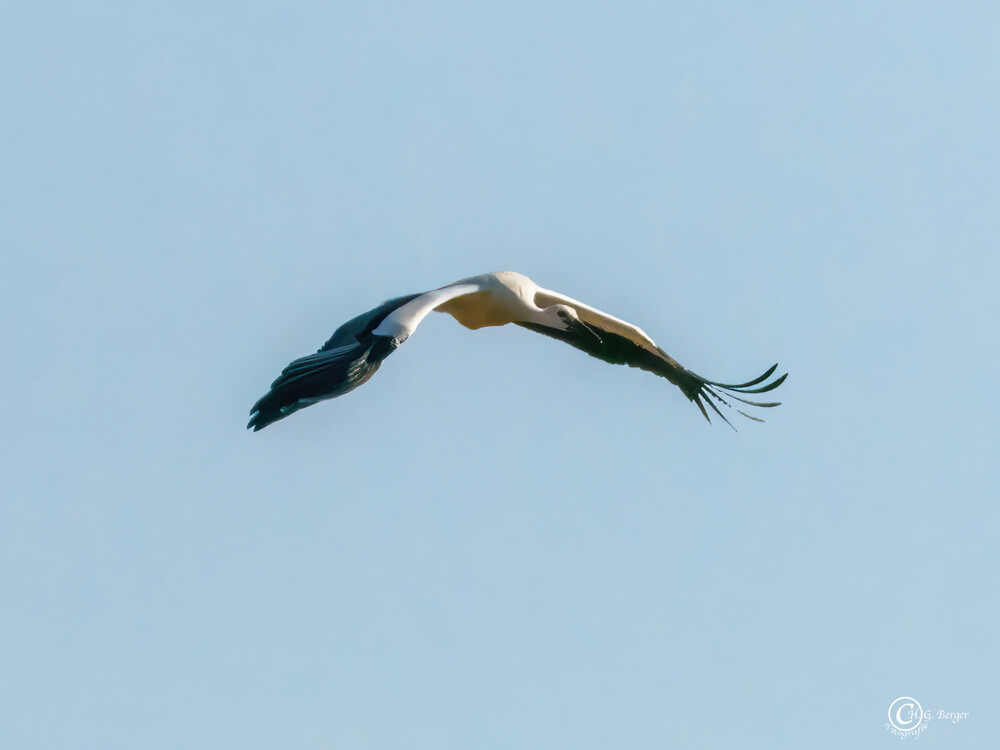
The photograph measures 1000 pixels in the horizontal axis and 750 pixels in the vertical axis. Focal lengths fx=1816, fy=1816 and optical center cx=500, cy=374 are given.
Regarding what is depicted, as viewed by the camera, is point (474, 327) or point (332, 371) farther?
point (474, 327)

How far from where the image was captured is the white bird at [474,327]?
47.9 ft

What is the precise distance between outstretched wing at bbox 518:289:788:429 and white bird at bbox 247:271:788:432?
1 centimetres

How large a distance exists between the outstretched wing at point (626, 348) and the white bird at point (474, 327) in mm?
10


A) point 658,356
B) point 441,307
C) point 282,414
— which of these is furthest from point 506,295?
→ point 282,414

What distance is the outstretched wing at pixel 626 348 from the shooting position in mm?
18375

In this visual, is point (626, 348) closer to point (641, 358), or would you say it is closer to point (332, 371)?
point (641, 358)

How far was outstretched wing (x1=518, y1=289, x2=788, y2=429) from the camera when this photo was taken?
18375 mm

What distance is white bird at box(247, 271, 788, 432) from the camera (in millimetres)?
14586

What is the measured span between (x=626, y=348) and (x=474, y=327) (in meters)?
1.79

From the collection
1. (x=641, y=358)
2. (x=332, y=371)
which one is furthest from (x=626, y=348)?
(x=332, y=371)

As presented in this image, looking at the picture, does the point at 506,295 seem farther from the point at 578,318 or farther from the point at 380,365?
the point at 380,365

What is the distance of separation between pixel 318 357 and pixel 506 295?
323cm

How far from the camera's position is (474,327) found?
1814cm

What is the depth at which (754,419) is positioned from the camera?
18.7 m
